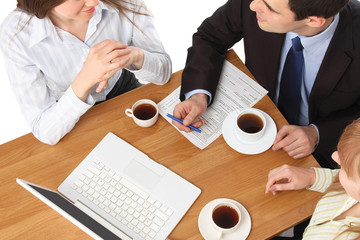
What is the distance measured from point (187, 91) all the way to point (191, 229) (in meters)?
0.53

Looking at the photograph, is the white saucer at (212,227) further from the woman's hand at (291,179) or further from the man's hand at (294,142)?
the man's hand at (294,142)

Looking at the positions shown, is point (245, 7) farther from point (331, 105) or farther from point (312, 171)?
point (312, 171)

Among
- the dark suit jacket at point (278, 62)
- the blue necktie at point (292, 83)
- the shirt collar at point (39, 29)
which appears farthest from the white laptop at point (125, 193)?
the blue necktie at point (292, 83)

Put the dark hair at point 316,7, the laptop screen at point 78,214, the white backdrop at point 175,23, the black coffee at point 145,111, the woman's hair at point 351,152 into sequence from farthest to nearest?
the white backdrop at point 175,23 → the black coffee at point 145,111 → the dark hair at point 316,7 → the laptop screen at point 78,214 → the woman's hair at point 351,152

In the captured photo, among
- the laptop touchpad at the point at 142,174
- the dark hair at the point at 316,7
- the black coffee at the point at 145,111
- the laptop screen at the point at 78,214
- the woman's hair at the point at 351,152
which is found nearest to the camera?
the woman's hair at the point at 351,152

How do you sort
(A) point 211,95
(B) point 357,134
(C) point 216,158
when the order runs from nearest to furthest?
(B) point 357,134 → (C) point 216,158 → (A) point 211,95

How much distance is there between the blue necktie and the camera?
1.45 meters

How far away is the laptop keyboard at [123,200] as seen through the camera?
1.24 meters

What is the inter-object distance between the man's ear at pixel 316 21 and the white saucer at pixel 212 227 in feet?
2.17

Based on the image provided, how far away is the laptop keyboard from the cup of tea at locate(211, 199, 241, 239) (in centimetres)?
15

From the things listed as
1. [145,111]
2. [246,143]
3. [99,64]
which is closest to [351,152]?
[246,143]

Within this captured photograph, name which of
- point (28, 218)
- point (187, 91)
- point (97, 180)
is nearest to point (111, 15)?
point (187, 91)

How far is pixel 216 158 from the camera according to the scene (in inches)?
53.4

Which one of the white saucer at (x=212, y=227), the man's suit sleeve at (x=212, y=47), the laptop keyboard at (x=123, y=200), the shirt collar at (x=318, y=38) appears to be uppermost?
the shirt collar at (x=318, y=38)
